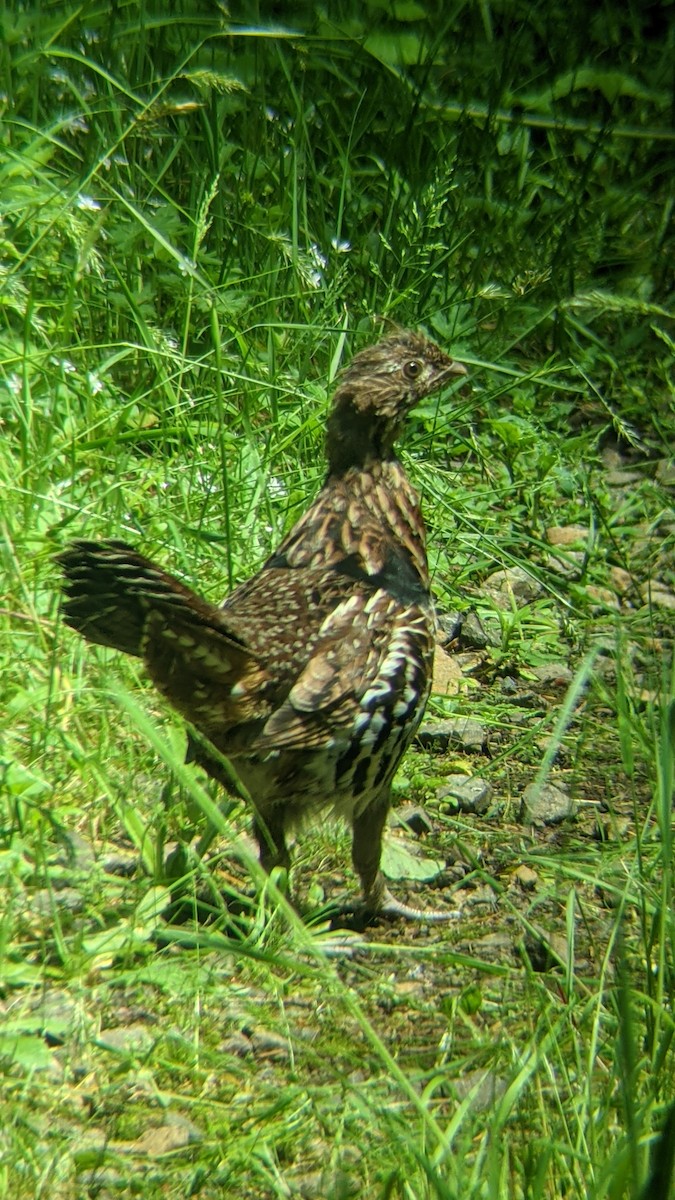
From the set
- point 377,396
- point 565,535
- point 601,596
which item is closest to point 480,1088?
point 377,396

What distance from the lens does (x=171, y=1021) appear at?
3.09 metres

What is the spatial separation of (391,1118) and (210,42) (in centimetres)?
486

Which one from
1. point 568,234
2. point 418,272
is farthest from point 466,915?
point 568,234

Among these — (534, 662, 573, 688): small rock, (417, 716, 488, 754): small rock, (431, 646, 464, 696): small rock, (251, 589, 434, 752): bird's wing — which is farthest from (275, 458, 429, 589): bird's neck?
(534, 662, 573, 688): small rock

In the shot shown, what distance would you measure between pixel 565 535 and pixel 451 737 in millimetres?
1458

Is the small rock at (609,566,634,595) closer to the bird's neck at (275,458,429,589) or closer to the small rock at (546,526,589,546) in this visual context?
the small rock at (546,526,589,546)

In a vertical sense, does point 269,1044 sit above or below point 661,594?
below

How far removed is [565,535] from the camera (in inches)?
229

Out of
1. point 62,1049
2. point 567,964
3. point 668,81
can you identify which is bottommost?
point 62,1049

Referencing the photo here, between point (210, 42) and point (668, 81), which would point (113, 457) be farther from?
point (668, 81)

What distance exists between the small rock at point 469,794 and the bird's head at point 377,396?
3.26ft

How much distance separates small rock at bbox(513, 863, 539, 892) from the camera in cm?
395

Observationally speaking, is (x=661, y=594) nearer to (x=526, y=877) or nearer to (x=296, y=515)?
(x=296, y=515)

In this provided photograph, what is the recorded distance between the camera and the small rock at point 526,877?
3.95 meters
